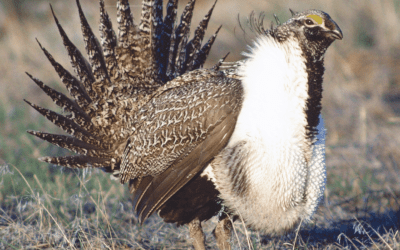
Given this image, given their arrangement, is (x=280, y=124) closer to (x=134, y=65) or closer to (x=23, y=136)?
(x=134, y=65)

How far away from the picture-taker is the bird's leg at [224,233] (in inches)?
100.0

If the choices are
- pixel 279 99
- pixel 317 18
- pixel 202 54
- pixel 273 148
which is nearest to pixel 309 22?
pixel 317 18

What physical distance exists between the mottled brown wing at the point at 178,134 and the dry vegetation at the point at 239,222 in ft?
1.13

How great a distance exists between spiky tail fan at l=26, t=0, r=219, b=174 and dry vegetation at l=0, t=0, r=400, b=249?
0.23 m

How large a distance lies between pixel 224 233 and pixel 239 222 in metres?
0.34

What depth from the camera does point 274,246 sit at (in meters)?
2.57

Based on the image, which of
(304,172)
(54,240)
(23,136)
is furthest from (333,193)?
(23,136)

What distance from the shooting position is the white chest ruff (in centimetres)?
203

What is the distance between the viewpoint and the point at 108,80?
2.86 m

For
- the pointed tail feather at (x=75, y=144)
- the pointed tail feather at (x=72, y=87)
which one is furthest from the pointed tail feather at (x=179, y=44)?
the pointed tail feather at (x=75, y=144)

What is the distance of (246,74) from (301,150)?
1.52ft

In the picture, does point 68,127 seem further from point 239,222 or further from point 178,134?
point 239,222

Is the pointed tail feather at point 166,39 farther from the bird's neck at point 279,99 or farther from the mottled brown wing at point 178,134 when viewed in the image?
the bird's neck at point 279,99

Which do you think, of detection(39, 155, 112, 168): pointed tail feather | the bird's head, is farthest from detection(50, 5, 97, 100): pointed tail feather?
the bird's head
